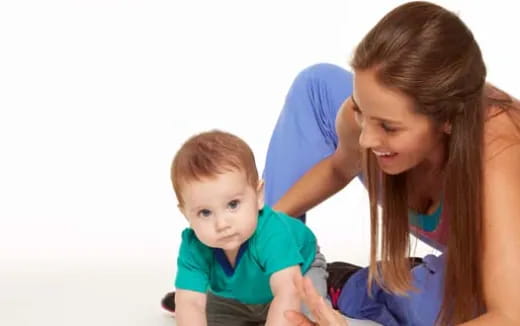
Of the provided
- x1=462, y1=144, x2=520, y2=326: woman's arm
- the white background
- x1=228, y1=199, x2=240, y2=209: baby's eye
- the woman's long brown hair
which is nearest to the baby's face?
x1=228, y1=199, x2=240, y2=209: baby's eye

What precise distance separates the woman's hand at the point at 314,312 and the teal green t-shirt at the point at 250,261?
235mm

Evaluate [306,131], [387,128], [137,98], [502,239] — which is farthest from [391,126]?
[137,98]

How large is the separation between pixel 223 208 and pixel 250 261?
0.18 m

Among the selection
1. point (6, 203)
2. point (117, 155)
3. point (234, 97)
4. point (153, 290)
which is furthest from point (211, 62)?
point (153, 290)

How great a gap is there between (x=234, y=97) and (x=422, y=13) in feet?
6.72

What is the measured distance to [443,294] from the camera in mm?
2197

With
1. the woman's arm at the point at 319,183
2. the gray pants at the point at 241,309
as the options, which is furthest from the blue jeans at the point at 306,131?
the gray pants at the point at 241,309

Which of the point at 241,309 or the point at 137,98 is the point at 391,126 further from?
the point at 137,98

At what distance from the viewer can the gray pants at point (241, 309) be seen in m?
2.35

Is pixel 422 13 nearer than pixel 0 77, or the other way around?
pixel 422 13

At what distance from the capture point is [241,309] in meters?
2.38

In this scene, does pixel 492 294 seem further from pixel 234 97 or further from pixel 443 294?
pixel 234 97

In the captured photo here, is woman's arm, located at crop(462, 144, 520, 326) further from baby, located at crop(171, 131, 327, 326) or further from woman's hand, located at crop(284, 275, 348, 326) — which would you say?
baby, located at crop(171, 131, 327, 326)

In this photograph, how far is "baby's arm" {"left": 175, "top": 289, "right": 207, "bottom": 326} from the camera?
2.20 metres
